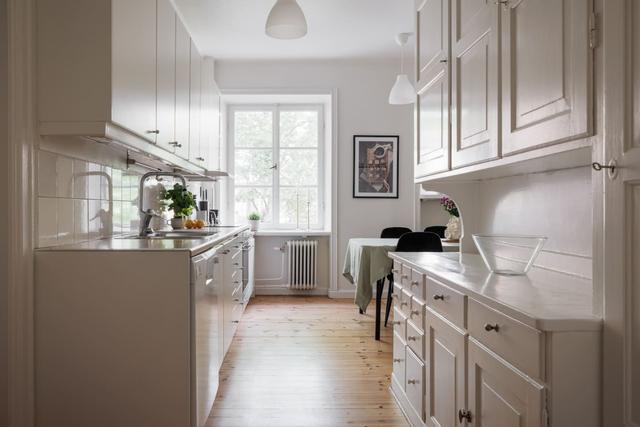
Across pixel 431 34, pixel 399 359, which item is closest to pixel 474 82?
pixel 431 34

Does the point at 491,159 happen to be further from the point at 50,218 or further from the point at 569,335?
the point at 50,218

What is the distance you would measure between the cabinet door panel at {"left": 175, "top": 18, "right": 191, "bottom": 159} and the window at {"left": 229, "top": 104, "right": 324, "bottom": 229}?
7.62 feet

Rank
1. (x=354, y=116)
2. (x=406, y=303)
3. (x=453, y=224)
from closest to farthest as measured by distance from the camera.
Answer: (x=406, y=303), (x=453, y=224), (x=354, y=116)

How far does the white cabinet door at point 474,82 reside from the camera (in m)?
1.60

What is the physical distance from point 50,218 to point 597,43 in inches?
80.4

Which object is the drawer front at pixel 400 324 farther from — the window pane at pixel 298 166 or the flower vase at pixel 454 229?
the window pane at pixel 298 166

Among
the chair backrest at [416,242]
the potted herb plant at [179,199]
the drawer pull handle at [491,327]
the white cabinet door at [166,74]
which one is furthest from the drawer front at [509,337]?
the potted herb plant at [179,199]

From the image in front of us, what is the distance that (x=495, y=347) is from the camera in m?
1.24

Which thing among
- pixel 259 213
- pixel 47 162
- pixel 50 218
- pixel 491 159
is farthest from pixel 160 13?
pixel 259 213

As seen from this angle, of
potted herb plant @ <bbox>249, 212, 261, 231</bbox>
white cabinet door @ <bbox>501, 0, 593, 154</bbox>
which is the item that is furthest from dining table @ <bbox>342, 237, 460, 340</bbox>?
white cabinet door @ <bbox>501, 0, 593, 154</bbox>

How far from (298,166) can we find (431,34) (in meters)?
3.35

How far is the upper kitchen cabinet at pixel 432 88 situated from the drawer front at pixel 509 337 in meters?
0.92

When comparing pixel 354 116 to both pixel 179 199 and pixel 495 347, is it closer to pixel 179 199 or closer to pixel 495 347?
pixel 179 199

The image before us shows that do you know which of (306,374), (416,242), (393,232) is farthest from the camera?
(393,232)
